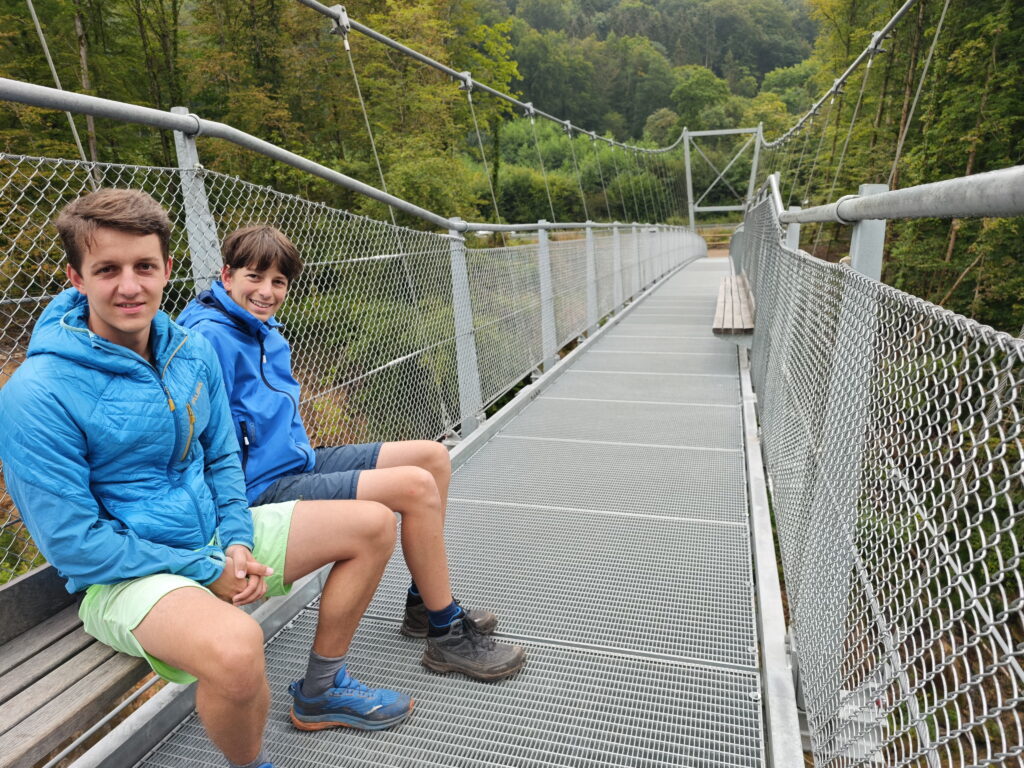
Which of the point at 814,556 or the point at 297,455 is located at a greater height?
the point at 297,455

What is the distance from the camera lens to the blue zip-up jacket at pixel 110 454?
1.12m

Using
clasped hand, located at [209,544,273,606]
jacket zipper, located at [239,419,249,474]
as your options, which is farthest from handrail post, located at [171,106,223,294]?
clasped hand, located at [209,544,273,606]

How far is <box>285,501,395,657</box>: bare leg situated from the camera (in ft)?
4.90

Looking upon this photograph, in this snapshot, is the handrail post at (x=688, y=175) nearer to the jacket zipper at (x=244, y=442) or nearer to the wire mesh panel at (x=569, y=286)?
Answer: the wire mesh panel at (x=569, y=286)

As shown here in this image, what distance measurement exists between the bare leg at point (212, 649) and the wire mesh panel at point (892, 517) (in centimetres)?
101

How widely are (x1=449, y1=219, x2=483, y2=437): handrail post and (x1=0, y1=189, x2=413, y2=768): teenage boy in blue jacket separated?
202 cm

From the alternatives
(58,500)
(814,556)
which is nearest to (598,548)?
(814,556)

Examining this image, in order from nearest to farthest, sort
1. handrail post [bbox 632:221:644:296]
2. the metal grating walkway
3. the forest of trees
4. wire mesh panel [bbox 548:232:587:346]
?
1. the metal grating walkway
2. wire mesh panel [bbox 548:232:587:346]
3. the forest of trees
4. handrail post [bbox 632:221:644:296]

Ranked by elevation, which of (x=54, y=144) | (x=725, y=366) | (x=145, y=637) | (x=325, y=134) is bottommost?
(x=725, y=366)

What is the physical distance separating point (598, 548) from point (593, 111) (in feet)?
174

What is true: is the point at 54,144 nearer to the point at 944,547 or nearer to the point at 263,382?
the point at 263,382

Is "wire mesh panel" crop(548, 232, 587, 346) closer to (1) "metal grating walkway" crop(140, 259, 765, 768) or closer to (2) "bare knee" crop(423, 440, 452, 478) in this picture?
(1) "metal grating walkway" crop(140, 259, 765, 768)

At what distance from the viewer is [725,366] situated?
5.12 meters

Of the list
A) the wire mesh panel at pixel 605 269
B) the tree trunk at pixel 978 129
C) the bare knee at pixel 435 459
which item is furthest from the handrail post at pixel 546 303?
the tree trunk at pixel 978 129
